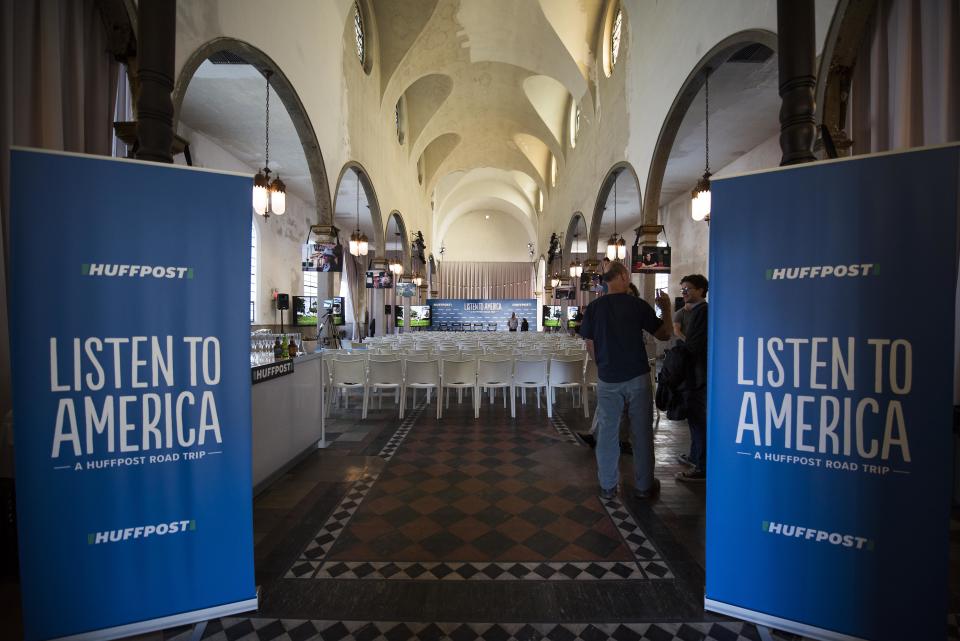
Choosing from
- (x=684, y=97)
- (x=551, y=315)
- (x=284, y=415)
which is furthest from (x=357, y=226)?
(x=551, y=315)

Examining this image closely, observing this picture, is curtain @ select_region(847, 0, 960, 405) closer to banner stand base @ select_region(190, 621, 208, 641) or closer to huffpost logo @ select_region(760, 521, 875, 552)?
huffpost logo @ select_region(760, 521, 875, 552)

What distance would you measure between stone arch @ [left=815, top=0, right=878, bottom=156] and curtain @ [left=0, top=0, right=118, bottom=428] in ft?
16.6

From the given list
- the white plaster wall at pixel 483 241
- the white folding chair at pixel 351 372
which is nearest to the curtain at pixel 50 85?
the white folding chair at pixel 351 372

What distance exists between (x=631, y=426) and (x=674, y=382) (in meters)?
0.66

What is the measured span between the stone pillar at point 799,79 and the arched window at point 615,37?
7.75 meters

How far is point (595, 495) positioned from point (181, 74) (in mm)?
4795

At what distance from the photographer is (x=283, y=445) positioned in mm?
3770

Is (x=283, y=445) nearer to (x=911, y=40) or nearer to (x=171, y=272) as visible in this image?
(x=171, y=272)

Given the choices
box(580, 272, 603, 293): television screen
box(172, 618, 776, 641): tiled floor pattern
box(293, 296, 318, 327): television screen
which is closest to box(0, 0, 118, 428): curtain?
box(172, 618, 776, 641): tiled floor pattern

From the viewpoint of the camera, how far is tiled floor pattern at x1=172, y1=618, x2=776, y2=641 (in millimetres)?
1870

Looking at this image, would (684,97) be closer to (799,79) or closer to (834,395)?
(799,79)

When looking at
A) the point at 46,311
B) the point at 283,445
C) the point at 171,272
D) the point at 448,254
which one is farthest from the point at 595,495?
the point at 448,254

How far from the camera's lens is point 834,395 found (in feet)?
5.68

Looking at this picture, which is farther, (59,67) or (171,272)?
(59,67)
